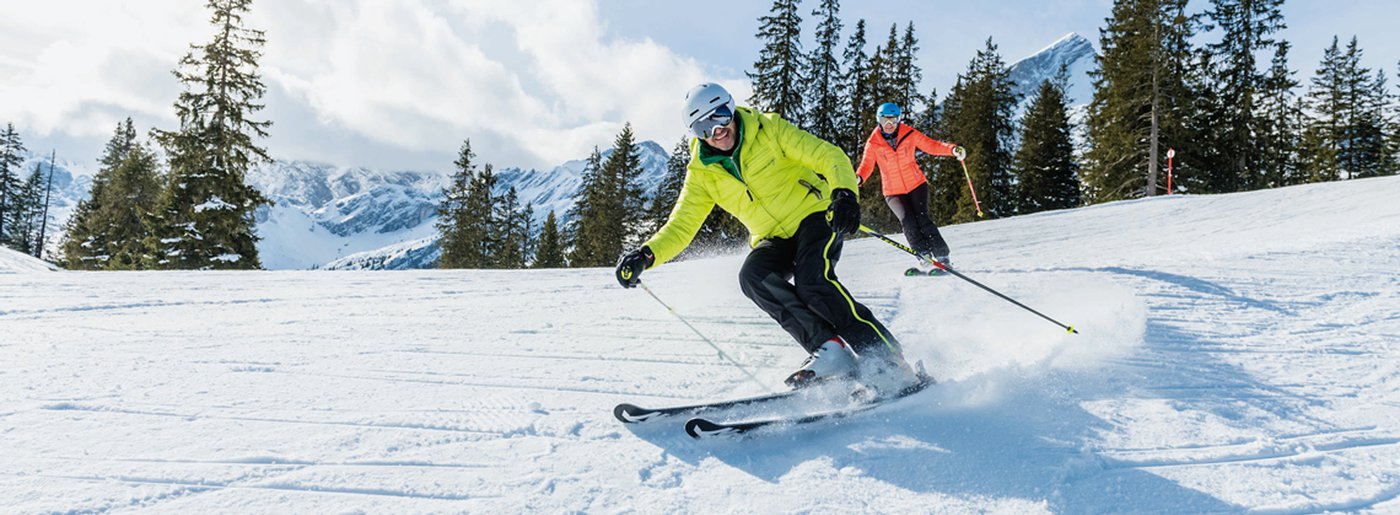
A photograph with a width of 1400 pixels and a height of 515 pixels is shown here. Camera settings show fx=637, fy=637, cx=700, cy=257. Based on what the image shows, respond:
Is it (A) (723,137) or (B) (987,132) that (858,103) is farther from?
(A) (723,137)

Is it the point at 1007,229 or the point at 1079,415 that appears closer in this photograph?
the point at 1079,415

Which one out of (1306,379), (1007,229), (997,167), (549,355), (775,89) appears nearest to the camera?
(1306,379)

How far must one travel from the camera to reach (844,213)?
10.8 feet

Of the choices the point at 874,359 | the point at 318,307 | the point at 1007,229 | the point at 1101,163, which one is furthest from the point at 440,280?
the point at 1101,163

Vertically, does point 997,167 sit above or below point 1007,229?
above

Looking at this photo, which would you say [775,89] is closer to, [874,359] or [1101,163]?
[1101,163]

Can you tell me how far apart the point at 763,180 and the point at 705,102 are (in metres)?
0.54

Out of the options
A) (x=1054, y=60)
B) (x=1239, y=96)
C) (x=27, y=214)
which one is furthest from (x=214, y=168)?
(x=1054, y=60)

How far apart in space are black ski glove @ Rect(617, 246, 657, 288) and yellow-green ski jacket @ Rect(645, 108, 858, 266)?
5 cm

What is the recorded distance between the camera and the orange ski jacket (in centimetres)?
709

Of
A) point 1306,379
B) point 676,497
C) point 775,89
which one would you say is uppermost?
point 775,89

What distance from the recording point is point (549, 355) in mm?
4035

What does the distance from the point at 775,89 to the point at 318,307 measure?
24.5 meters

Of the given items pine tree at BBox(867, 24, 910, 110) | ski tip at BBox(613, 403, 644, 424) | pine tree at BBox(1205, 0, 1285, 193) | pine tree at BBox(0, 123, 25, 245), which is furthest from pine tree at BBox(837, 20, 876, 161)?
pine tree at BBox(0, 123, 25, 245)
